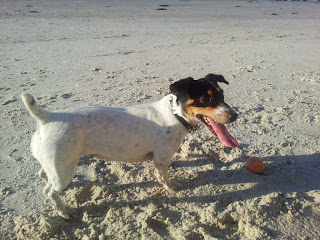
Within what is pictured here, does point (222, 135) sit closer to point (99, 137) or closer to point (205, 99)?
point (205, 99)

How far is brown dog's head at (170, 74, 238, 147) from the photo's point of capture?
3033 millimetres

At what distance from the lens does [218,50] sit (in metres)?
9.66

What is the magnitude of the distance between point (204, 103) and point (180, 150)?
147cm

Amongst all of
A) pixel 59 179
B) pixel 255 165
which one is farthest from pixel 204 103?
pixel 59 179

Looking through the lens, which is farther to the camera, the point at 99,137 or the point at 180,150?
the point at 180,150

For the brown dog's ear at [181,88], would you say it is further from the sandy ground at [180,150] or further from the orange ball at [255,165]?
the orange ball at [255,165]

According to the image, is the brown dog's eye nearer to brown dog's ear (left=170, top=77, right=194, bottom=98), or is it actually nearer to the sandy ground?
brown dog's ear (left=170, top=77, right=194, bottom=98)

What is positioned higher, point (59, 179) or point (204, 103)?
point (204, 103)

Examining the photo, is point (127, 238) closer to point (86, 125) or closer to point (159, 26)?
point (86, 125)

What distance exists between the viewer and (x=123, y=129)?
3.18 m

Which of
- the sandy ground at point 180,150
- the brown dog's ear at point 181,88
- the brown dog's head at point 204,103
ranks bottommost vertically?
the sandy ground at point 180,150

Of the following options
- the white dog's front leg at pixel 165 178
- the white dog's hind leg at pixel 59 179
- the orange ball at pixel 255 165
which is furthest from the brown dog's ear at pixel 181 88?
the orange ball at pixel 255 165

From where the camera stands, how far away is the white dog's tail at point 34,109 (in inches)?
108

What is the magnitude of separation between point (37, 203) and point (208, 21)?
14569 millimetres
